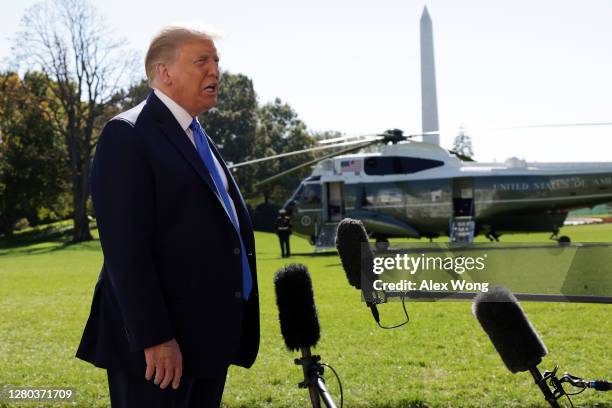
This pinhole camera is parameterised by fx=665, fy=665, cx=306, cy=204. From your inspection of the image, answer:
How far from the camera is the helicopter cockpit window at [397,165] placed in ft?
69.7

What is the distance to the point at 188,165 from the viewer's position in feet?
8.09

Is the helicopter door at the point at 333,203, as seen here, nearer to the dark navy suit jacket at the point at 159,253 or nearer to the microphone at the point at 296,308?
the microphone at the point at 296,308

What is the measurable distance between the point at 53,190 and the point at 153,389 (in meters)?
47.9

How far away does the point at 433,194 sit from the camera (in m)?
21.3

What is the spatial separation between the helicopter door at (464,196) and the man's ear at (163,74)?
63.0ft

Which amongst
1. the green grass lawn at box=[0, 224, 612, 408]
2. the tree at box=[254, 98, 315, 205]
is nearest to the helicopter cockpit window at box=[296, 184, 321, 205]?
the green grass lawn at box=[0, 224, 612, 408]

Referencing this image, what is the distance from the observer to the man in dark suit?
230 cm

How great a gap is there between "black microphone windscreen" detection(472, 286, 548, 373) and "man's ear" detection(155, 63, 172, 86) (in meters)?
1.41

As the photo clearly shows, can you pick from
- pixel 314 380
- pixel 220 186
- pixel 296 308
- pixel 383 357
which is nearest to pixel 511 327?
pixel 314 380

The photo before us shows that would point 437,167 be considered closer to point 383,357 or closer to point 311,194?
point 311,194

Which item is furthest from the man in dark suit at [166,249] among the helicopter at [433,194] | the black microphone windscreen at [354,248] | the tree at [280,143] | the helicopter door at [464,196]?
the tree at [280,143]

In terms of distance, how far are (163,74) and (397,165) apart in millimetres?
19179

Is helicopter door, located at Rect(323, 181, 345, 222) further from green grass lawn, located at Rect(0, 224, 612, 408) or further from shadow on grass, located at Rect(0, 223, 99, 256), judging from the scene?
shadow on grass, located at Rect(0, 223, 99, 256)

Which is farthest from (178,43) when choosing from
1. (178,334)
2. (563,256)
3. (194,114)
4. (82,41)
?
(82,41)
